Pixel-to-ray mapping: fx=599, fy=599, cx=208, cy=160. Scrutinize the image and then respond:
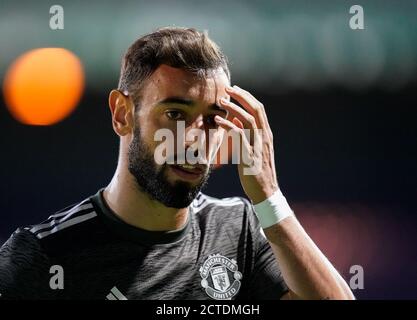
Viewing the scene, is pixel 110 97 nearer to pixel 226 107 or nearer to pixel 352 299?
pixel 226 107

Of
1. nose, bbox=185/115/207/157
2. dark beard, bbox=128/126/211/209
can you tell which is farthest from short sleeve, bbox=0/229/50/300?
nose, bbox=185/115/207/157

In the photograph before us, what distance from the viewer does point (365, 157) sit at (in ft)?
9.59

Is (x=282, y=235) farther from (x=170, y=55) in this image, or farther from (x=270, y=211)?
(x=170, y=55)

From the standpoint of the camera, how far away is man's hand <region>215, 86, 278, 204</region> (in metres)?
2.35

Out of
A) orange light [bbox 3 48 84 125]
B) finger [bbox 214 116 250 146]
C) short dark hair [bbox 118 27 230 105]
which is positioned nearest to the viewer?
finger [bbox 214 116 250 146]

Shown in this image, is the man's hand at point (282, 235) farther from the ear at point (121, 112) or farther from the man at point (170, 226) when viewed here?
the ear at point (121, 112)

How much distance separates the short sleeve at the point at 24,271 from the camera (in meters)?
2.35

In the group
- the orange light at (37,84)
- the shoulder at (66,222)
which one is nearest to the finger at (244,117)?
the shoulder at (66,222)


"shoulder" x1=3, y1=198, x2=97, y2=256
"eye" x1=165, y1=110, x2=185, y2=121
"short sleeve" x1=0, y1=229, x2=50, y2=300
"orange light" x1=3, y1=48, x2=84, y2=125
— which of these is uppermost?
"orange light" x1=3, y1=48, x2=84, y2=125

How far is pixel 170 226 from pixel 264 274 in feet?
1.46

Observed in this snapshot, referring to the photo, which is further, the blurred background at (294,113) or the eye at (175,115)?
the blurred background at (294,113)

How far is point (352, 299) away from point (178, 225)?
790mm

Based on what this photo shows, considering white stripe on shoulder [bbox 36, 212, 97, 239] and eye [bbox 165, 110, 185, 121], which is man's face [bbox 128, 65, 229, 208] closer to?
eye [bbox 165, 110, 185, 121]

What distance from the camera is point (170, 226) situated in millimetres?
2541
